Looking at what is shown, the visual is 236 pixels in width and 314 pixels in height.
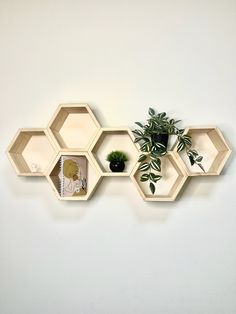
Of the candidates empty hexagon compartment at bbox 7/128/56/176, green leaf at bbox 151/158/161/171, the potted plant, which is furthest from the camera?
empty hexagon compartment at bbox 7/128/56/176

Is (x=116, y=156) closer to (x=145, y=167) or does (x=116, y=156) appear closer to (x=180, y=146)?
(x=145, y=167)

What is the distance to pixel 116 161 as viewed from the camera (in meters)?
1.65

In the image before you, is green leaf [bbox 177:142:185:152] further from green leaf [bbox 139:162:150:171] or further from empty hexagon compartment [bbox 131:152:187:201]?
green leaf [bbox 139:162:150:171]

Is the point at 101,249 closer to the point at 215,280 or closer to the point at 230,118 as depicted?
the point at 215,280

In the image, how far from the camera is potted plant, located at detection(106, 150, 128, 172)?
5.41 feet

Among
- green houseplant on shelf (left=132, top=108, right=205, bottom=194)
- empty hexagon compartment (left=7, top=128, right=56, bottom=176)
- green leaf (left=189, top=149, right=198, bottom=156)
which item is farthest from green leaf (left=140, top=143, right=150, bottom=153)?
empty hexagon compartment (left=7, top=128, right=56, bottom=176)

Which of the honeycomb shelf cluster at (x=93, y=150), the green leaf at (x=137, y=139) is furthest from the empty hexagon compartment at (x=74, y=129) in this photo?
the green leaf at (x=137, y=139)

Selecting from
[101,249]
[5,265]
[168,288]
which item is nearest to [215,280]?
[168,288]

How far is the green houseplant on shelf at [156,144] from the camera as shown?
1.56 m

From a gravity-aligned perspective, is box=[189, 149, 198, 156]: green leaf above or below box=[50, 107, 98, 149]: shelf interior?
below

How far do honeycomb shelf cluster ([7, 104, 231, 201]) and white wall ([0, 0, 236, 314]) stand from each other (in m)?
0.07

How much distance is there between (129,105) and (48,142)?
467 millimetres

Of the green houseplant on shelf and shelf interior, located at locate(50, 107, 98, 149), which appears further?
shelf interior, located at locate(50, 107, 98, 149)

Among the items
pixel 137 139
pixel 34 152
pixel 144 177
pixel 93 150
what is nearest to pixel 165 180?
pixel 144 177
